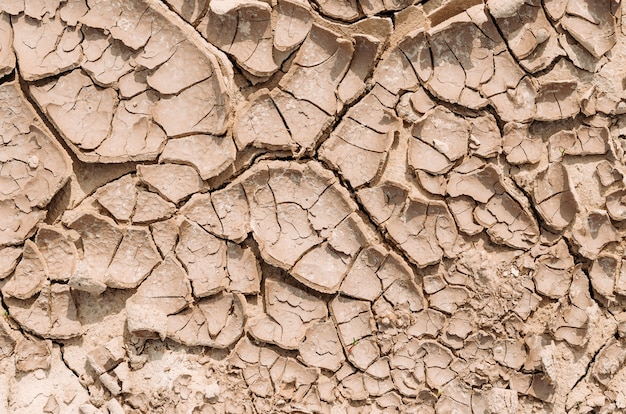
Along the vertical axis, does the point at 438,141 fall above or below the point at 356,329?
above

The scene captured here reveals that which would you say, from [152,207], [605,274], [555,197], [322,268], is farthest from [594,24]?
[152,207]

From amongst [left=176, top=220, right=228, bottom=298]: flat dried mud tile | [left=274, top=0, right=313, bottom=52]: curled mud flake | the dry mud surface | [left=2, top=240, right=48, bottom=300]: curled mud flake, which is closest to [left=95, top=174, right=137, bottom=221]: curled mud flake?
the dry mud surface

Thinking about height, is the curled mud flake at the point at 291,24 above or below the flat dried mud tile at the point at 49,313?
above

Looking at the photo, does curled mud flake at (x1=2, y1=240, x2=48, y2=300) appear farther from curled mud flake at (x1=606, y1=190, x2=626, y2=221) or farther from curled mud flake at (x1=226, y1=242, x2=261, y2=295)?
curled mud flake at (x1=606, y1=190, x2=626, y2=221)

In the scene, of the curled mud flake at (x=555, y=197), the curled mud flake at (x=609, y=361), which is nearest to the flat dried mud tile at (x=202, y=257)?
the curled mud flake at (x=555, y=197)

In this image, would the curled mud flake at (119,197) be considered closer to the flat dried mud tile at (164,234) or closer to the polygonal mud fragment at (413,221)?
the flat dried mud tile at (164,234)

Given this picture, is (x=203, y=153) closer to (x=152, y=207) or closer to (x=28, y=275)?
(x=152, y=207)

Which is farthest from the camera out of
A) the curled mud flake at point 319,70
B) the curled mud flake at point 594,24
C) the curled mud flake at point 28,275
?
the curled mud flake at point 594,24

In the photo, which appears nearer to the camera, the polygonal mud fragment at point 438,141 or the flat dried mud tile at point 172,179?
the flat dried mud tile at point 172,179
